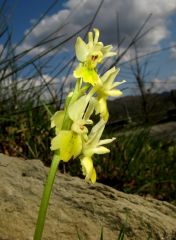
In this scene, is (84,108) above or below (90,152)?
above

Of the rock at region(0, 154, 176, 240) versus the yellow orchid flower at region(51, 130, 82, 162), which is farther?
the rock at region(0, 154, 176, 240)

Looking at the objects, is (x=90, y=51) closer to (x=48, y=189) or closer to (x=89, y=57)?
(x=89, y=57)

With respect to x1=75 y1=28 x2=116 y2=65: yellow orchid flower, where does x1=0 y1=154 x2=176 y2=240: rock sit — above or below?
below

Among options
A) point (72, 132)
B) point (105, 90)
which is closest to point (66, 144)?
point (72, 132)

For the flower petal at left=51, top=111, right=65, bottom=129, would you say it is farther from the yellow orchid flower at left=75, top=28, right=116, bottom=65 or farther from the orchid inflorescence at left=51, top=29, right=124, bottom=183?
the yellow orchid flower at left=75, top=28, right=116, bottom=65

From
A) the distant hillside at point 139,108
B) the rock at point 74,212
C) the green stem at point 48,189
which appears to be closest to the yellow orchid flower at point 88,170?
the green stem at point 48,189

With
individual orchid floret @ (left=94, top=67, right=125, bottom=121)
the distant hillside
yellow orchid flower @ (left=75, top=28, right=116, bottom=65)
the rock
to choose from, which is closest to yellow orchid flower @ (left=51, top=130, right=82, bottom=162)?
individual orchid floret @ (left=94, top=67, right=125, bottom=121)

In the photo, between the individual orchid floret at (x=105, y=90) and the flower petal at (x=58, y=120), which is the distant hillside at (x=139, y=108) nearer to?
the individual orchid floret at (x=105, y=90)
